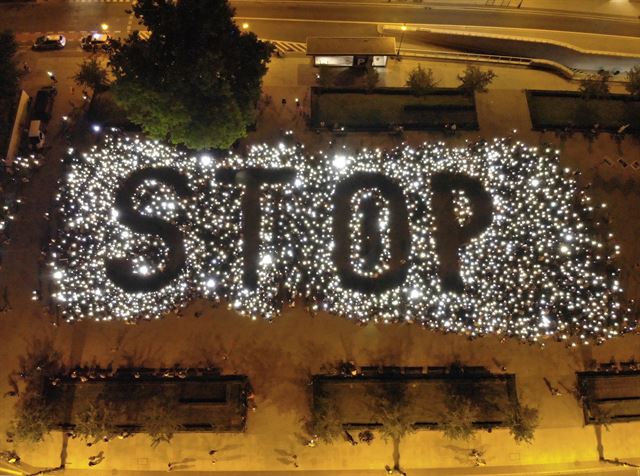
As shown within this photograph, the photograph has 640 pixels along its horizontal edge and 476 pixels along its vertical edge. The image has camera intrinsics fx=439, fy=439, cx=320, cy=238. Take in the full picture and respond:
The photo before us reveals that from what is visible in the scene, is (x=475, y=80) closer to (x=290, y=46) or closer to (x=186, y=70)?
(x=290, y=46)

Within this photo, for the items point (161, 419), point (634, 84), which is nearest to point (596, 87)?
point (634, 84)

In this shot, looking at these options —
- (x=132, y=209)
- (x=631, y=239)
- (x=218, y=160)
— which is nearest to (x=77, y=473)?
(x=132, y=209)

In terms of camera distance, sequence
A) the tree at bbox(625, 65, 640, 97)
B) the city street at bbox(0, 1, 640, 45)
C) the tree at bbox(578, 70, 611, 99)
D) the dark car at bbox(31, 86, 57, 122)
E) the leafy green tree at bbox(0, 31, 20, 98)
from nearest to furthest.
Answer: the leafy green tree at bbox(0, 31, 20, 98) < the tree at bbox(625, 65, 640, 97) < the tree at bbox(578, 70, 611, 99) < the dark car at bbox(31, 86, 57, 122) < the city street at bbox(0, 1, 640, 45)

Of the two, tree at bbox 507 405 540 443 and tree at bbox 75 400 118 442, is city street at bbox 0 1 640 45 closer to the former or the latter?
tree at bbox 75 400 118 442

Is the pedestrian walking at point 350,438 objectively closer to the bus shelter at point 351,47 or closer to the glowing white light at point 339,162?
the glowing white light at point 339,162

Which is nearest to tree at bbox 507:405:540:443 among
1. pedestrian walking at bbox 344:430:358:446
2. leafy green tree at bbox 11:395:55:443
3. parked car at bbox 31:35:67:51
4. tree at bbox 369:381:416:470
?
tree at bbox 369:381:416:470
